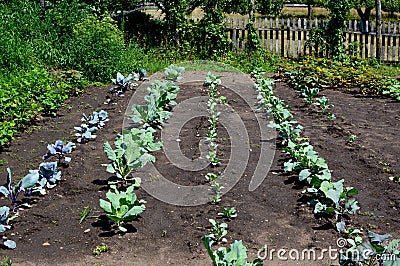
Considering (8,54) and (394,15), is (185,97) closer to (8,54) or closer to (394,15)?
(8,54)

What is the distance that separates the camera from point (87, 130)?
22.7 feet

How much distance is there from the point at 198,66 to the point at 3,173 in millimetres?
7879

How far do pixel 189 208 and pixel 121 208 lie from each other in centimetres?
68

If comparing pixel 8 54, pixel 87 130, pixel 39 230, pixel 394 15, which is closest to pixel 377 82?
pixel 87 130

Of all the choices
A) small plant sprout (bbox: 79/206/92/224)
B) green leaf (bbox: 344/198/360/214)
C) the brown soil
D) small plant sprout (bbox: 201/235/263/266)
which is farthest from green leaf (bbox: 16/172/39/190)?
green leaf (bbox: 344/198/360/214)

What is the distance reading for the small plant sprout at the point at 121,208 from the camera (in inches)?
178

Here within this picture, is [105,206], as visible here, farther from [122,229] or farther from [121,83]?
[121,83]

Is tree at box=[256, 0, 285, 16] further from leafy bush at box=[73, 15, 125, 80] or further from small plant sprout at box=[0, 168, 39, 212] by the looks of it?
small plant sprout at box=[0, 168, 39, 212]

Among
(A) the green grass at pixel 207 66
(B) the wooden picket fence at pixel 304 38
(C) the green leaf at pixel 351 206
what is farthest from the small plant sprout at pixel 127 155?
(B) the wooden picket fence at pixel 304 38

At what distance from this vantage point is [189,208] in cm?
502

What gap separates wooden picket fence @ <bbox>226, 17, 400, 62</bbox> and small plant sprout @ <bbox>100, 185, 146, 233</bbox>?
1150 centimetres

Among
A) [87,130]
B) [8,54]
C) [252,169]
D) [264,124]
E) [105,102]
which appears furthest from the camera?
[8,54]

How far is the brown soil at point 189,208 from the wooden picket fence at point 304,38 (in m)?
8.27

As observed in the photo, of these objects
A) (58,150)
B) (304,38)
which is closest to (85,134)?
(58,150)
